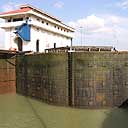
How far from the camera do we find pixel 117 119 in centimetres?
1462

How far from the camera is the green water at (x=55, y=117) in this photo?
13.8 meters

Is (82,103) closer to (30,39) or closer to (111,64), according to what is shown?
(111,64)

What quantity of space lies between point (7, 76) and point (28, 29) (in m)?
8.84

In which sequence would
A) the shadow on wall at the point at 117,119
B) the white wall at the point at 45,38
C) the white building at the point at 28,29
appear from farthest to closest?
the white wall at the point at 45,38 < the white building at the point at 28,29 < the shadow on wall at the point at 117,119

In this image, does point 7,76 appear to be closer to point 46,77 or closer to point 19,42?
point 46,77

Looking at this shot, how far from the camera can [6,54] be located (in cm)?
2322

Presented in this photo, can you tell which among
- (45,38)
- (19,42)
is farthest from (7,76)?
(45,38)

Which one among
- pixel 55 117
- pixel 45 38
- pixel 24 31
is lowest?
pixel 55 117

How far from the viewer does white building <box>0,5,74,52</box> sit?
31000 mm

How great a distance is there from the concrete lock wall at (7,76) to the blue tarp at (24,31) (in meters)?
7.18

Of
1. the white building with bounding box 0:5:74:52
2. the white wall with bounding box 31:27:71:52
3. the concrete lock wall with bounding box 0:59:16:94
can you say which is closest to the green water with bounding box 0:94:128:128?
the concrete lock wall with bounding box 0:59:16:94

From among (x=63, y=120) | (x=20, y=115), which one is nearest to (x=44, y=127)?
(x=63, y=120)

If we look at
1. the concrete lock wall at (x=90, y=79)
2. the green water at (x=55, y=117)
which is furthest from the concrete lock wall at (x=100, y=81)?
the green water at (x=55, y=117)

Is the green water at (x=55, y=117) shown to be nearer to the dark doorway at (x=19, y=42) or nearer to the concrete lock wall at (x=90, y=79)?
the concrete lock wall at (x=90, y=79)
